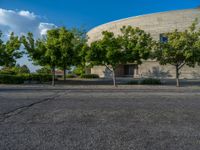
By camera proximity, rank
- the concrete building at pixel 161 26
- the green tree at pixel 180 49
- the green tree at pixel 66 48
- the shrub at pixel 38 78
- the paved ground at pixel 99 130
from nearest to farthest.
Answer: the paved ground at pixel 99 130
the green tree at pixel 180 49
the green tree at pixel 66 48
the shrub at pixel 38 78
the concrete building at pixel 161 26

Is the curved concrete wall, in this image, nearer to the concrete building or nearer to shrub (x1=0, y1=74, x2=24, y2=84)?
the concrete building

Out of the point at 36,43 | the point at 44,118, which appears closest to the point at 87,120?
the point at 44,118

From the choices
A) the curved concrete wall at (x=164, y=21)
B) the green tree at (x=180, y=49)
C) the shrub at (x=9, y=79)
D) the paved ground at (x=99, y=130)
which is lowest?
the paved ground at (x=99, y=130)

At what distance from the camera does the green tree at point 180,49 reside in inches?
735

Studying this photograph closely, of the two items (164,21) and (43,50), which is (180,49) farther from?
(164,21)

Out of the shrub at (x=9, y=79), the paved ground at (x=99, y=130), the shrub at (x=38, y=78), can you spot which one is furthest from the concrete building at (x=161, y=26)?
the paved ground at (x=99, y=130)

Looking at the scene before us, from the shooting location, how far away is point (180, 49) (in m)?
19.3

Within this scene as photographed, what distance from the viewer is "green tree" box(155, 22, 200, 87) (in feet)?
61.2

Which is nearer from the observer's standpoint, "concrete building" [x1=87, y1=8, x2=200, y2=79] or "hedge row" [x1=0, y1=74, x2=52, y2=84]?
"hedge row" [x1=0, y1=74, x2=52, y2=84]

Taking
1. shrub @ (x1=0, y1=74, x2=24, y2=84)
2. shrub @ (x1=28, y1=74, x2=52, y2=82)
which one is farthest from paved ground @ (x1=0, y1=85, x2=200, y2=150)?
shrub @ (x1=28, y1=74, x2=52, y2=82)

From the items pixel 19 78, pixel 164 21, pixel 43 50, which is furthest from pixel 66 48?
pixel 164 21

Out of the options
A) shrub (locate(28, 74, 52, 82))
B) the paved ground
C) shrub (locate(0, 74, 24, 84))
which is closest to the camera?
the paved ground

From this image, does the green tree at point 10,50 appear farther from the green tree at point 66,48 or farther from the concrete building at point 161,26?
the concrete building at point 161,26

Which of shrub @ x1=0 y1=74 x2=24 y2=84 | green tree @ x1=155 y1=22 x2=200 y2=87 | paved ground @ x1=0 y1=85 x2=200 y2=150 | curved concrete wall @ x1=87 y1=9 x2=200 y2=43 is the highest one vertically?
curved concrete wall @ x1=87 y1=9 x2=200 y2=43
